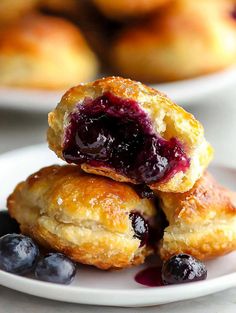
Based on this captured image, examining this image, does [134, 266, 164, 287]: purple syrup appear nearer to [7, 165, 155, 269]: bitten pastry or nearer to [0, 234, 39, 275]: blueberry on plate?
[7, 165, 155, 269]: bitten pastry

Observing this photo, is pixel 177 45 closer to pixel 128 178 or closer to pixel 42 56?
pixel 42 56

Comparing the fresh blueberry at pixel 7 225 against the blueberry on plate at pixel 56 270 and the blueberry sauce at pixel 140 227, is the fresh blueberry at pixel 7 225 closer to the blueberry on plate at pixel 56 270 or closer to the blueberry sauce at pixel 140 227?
the blueberry on plate at pixel 56 270

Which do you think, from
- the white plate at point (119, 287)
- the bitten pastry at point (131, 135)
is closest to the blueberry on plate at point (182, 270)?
the white plate at point (119, 287)

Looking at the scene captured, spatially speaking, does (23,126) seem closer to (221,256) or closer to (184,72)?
(184,72)

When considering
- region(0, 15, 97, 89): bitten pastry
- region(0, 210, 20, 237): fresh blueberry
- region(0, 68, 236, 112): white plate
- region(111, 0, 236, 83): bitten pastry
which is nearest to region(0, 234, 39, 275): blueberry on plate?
region(0, 210, 20, 237): fresh blueberry

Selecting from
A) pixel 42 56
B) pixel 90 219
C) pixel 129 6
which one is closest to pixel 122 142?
pixel 90 219

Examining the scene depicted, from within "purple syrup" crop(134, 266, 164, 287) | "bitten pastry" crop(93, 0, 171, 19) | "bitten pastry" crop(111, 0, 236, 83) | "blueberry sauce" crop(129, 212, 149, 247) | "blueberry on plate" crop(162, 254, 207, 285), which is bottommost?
"purple syrup" crop(134, 266, 164, 287)
